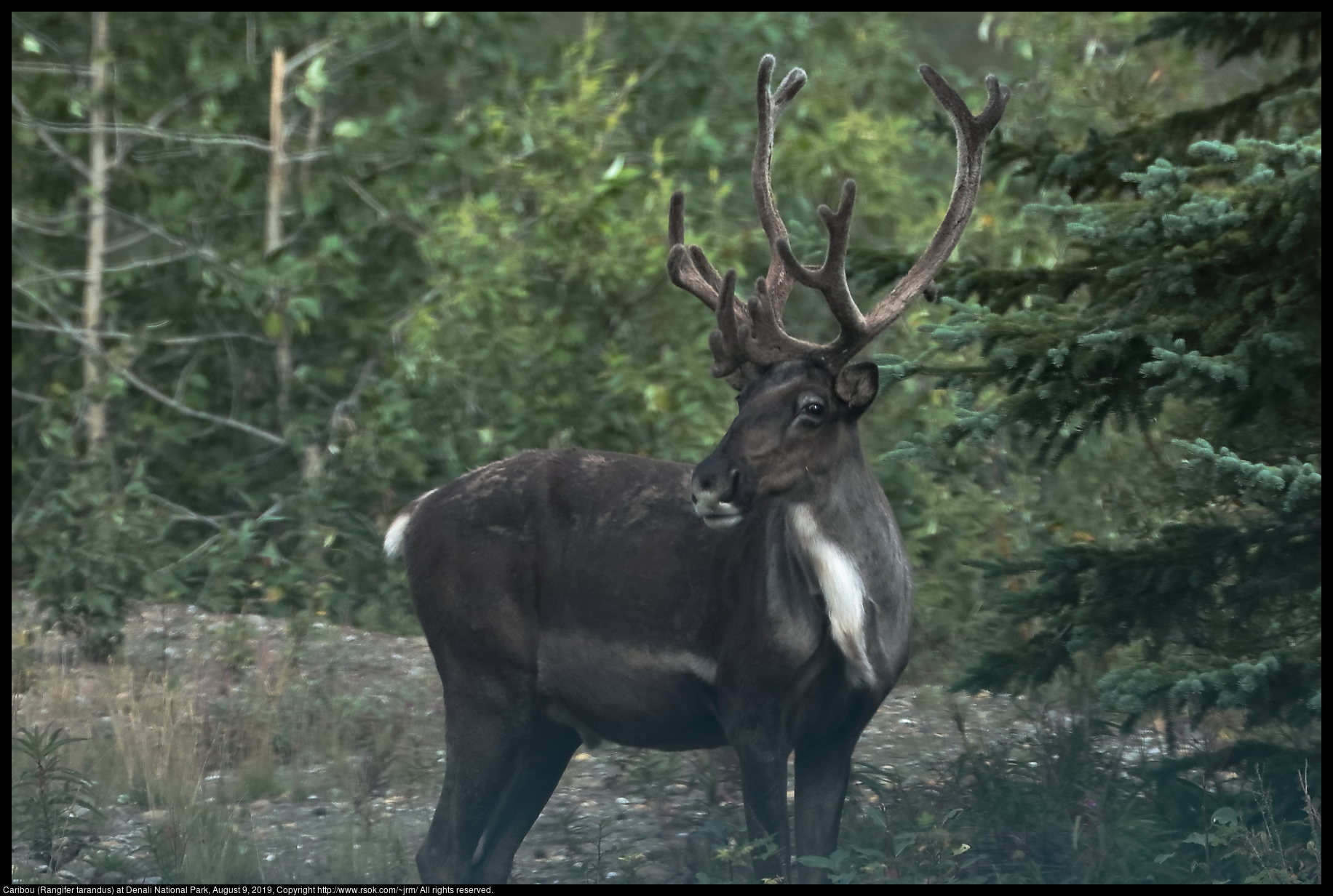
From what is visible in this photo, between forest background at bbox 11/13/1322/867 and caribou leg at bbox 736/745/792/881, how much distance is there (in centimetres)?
102

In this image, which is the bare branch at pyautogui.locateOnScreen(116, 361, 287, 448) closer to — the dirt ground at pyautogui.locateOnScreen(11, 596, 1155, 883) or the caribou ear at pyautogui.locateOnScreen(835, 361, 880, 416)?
the dirt ground at pyautogui.locateOnScreen(11, 596, 1155, 883)

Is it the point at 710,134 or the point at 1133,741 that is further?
the point at 710,134

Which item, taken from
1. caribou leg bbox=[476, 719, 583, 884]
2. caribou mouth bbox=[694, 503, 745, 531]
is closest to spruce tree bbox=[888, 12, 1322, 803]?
caribou mouth bbox=[694, 503, 745, 531]

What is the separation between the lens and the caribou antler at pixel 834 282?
17.3ft

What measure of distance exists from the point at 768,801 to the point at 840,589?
0.77m

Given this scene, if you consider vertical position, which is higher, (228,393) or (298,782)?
(228,393)

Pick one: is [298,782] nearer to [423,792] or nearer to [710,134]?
[423,792]

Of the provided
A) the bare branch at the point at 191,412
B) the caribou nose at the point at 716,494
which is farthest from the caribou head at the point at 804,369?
the bare branch at the point at 191,412
